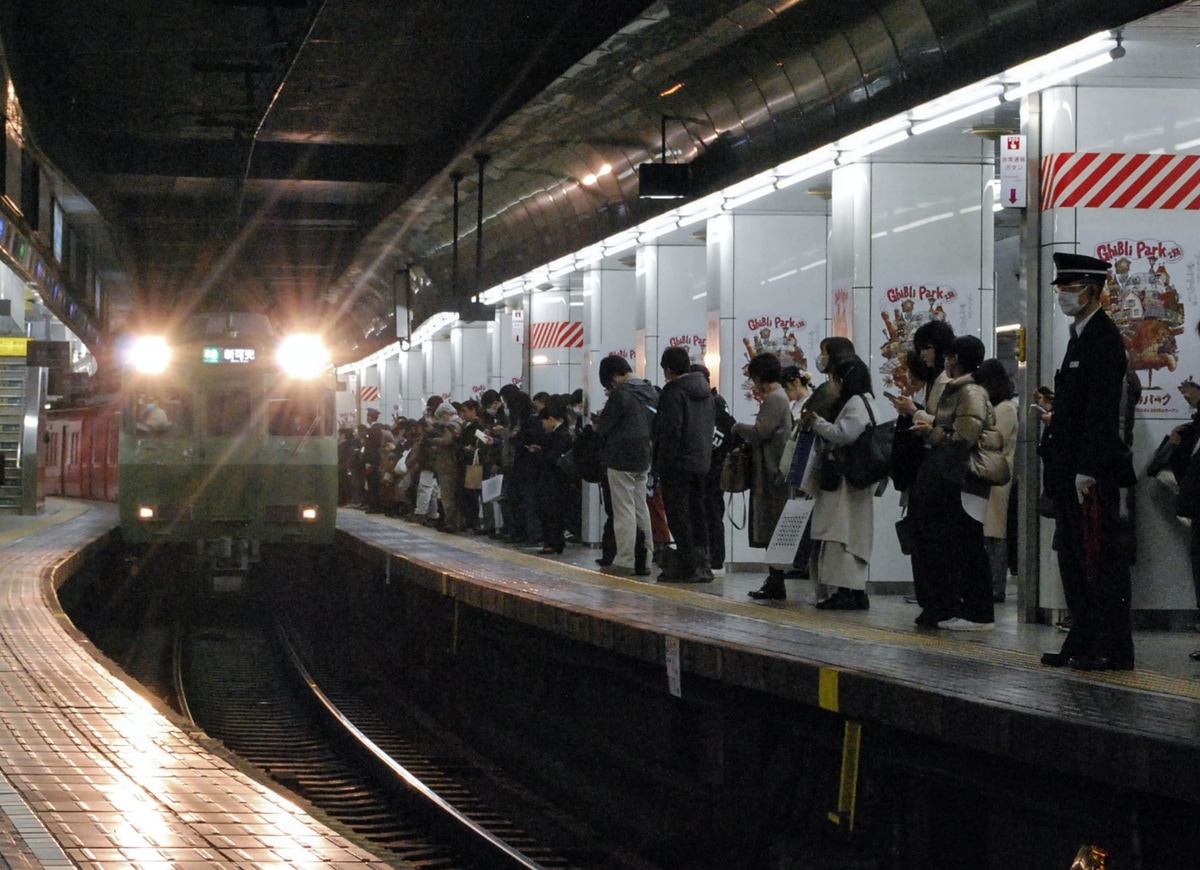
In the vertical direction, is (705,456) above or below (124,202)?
below

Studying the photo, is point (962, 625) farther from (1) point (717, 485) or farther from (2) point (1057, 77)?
(1) point (717, 485)

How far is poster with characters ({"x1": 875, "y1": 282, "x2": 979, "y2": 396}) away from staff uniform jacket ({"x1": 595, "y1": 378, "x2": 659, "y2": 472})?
1.98m

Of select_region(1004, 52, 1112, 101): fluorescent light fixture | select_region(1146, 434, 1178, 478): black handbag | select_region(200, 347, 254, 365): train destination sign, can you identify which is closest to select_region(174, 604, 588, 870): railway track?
select_region(200, 347, 254, 365): train destination sign

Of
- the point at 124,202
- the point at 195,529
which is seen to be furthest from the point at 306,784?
the point at 124,202

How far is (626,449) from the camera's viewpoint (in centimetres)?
1380

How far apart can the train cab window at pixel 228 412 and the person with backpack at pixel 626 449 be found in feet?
23.7

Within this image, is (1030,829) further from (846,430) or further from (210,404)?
(210,404)

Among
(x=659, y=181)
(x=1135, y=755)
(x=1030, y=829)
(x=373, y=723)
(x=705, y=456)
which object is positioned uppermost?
(x=659, y=181)

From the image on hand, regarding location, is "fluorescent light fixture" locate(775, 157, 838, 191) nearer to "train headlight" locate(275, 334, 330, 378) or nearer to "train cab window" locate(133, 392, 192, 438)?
"train headlight" locate(275, 334, 330, 378)

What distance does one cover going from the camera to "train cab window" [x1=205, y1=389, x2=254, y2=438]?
2030 centimetres

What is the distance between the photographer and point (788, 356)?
15953mm

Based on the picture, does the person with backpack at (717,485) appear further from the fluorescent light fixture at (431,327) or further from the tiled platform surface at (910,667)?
the fluorescent light fixture at (431,327)

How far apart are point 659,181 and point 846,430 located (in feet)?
16.0

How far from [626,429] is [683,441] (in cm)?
92
